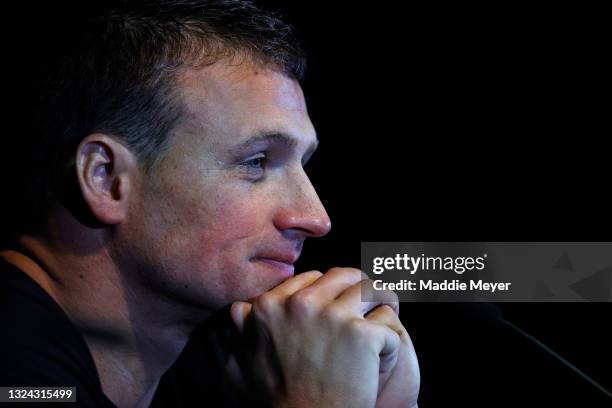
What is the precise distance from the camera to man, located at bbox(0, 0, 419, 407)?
1.35 m

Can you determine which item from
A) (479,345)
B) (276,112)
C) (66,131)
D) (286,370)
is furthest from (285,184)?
(479,345)

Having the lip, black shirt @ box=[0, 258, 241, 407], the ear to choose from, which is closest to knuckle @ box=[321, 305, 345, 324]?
the lip

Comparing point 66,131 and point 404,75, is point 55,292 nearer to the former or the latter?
point 66,131

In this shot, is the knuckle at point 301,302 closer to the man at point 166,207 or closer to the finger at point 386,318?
the man at point 166,207

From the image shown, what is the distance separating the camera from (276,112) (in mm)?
1446

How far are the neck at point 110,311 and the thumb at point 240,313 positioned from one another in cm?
18

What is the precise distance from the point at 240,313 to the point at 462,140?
133 cm

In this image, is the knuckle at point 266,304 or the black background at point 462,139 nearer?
the knuckle at point 266,304

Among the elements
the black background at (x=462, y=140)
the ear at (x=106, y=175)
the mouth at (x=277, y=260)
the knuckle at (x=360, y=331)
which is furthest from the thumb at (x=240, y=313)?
the black background at (x=462, y=140)

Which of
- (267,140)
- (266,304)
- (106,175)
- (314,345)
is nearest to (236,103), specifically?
(267,140)

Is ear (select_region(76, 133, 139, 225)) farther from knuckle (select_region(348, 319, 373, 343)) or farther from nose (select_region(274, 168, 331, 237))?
knuckle (select_region(348, 319, 373, 343))

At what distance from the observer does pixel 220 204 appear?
1377mm

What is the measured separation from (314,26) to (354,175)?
2.01 ft

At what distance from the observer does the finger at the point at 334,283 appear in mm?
1306
